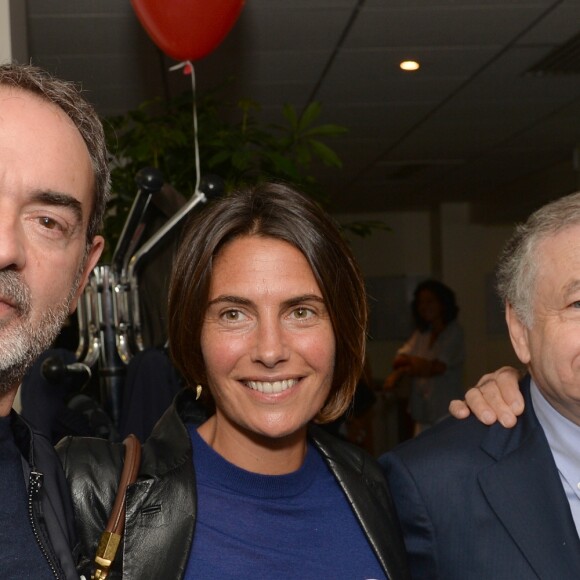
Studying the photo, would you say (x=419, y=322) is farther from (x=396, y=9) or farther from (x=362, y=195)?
(x=362, y=195)

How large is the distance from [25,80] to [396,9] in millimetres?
3012

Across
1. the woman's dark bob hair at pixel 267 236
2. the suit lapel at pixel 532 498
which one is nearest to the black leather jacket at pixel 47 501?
the woman's dark bob hair at pixel 267 236

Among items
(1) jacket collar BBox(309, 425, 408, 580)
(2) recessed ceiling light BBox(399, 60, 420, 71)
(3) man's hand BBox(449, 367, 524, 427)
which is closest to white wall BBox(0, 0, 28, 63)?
(1) jacket collar BBox(309, 425, 408, 580)

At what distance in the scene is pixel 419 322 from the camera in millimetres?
6715

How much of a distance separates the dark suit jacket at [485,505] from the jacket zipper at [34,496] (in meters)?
0.75

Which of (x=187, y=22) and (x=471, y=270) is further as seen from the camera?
(x=471, y=270)

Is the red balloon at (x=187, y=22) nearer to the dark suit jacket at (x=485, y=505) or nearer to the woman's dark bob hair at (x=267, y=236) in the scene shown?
the woman's dark bob hair at (x=267, y=236)

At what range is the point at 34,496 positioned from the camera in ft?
4.02

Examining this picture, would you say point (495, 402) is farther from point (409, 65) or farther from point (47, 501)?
point (409, 65)

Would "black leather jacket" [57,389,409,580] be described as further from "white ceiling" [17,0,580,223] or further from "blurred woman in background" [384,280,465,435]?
"blurred woman in background" [384,280,465,435]

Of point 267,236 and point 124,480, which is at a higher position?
point 267,236

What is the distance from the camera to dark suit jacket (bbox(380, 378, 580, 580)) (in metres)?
1.61

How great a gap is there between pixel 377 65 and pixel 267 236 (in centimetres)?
352

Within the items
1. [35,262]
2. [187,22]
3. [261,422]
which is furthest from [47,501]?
[187,22]
